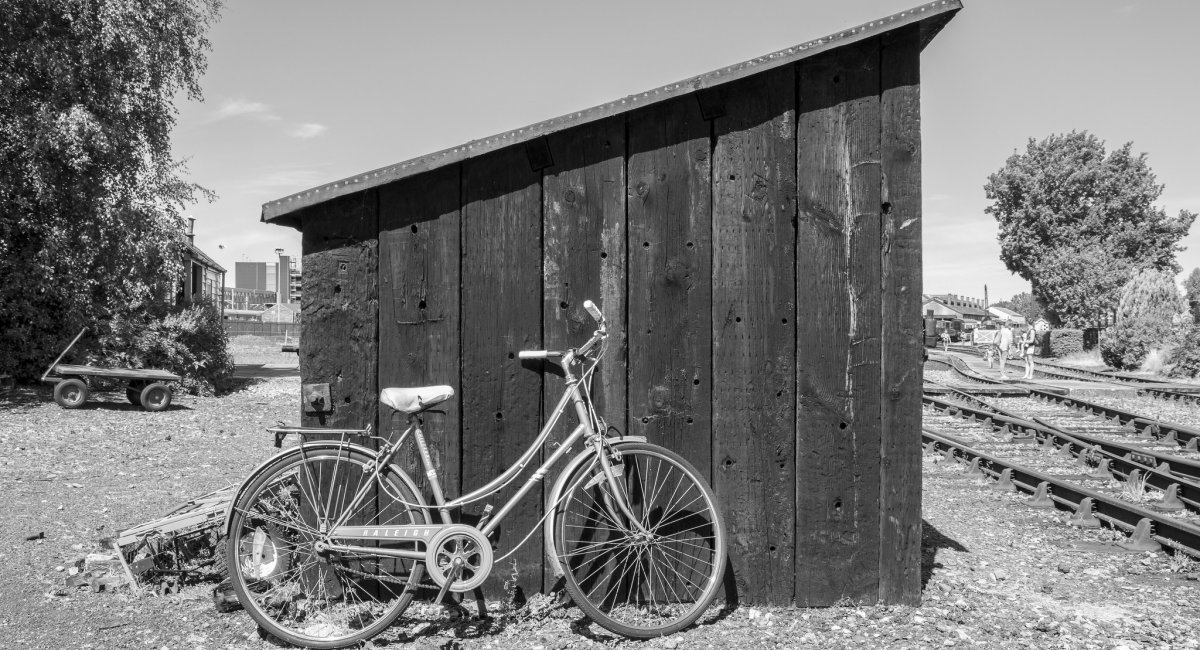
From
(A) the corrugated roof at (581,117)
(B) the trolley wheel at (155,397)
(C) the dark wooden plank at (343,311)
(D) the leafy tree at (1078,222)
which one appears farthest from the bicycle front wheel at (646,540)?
(D) the leafy tree at (1078,222)

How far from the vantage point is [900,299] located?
177 inches

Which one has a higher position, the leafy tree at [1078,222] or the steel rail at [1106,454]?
the leafy tree at [1078,222]

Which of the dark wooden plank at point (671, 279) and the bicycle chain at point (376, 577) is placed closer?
the bicycle chain at point (376, 577)

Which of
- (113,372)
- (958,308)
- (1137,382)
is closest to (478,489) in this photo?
(113,372)

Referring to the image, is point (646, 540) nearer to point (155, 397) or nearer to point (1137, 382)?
point (155, 397)

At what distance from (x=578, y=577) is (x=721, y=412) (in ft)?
3.88

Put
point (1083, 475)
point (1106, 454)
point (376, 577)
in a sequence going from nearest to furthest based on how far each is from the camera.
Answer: point (376, 577)
point (1083, 475)
point (1106, 454)

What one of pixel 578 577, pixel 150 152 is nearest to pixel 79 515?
pixel 578 577

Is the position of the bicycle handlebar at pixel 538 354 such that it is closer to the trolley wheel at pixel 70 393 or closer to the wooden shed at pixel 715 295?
the wooden shed at pixel 715 295

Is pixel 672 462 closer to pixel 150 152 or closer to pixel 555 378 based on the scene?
pixel 555 378

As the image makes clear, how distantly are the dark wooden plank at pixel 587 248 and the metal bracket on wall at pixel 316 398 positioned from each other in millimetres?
1186

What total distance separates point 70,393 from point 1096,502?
15.1 m

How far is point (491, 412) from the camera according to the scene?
4535 millimetres

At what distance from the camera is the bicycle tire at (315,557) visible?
13.3 feet
